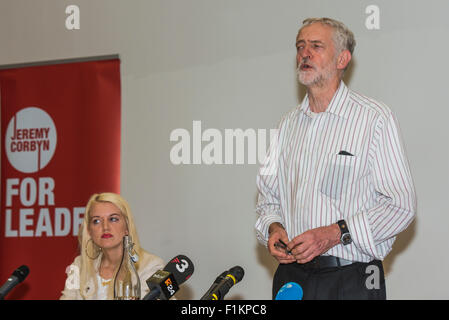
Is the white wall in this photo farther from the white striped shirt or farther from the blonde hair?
the white striped shirt

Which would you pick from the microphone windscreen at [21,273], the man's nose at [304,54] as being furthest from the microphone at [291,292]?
the man's nose at [304,54]

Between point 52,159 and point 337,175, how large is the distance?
2.66 m

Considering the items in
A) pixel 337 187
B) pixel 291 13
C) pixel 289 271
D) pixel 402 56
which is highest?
pixel 291 13

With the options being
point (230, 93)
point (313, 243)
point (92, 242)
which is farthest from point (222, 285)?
point (230, 93)

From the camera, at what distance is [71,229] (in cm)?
421

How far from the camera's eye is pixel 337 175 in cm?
215

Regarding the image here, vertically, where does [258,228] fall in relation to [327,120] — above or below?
below

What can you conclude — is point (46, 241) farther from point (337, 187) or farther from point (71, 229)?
point (337, 187)

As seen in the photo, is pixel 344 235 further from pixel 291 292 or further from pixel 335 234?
pixel 291 292

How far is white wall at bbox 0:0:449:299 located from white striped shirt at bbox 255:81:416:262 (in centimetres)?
121

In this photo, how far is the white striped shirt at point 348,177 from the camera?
2053 mm

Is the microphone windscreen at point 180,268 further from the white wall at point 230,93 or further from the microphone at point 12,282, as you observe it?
the white wall at point 230,93
